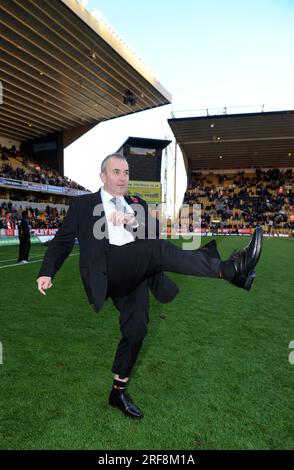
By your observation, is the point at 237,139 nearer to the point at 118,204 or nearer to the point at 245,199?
the point at 245,199

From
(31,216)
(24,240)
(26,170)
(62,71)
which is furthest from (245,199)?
(24,240)

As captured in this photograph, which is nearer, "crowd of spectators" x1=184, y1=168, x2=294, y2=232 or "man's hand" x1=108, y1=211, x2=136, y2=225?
"man's hand" x1=108, y1=211, x2=136, y2=225

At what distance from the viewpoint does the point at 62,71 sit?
1039 inches

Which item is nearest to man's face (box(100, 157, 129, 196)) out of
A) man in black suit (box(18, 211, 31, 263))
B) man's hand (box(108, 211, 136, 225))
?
man's hand (box(108, 211, 136, 225))

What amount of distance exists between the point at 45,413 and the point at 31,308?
332cm

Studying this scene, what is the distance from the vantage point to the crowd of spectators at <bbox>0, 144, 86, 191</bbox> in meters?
33.5

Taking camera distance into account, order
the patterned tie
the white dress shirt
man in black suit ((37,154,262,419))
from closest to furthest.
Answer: man in black suit ((37,154,262,419)), the white dress shirt, the patterned tie

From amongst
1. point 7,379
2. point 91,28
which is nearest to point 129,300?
point 7,379

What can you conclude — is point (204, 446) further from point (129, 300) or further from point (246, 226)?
point (246, 226)

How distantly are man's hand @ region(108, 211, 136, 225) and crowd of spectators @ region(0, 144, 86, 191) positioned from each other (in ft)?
104

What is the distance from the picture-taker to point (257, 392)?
2770 millimetres

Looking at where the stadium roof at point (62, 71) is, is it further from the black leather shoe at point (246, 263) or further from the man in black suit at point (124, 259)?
the black leather shoe at point (246, 263)

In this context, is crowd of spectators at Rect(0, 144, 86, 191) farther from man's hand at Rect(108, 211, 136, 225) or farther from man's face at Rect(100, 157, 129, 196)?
man's hand at Rect(108, 211, 136, 225)

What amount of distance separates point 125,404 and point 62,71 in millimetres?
28298
